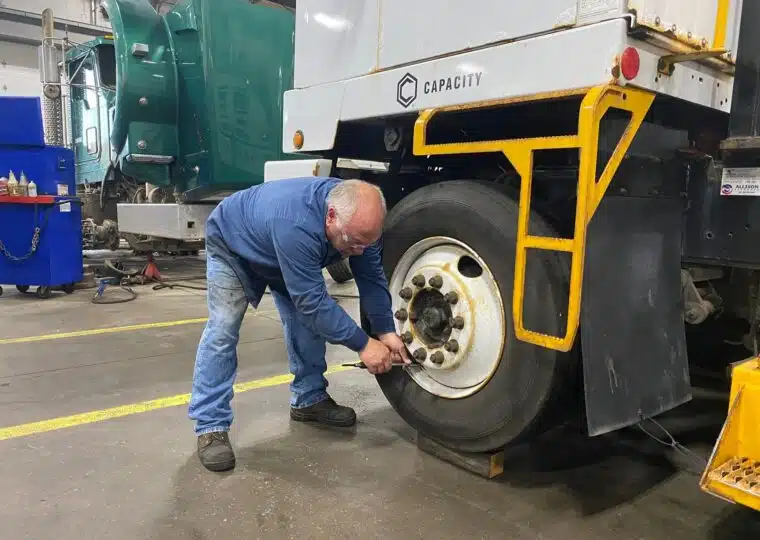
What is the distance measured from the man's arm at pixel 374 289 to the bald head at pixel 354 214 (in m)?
0.21

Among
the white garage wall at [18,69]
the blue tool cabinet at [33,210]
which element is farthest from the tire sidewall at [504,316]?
the white garage wall at [18,69]

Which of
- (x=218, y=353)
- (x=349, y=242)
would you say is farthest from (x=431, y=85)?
(x=218, y=353)

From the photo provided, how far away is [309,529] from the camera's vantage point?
204 centimetres

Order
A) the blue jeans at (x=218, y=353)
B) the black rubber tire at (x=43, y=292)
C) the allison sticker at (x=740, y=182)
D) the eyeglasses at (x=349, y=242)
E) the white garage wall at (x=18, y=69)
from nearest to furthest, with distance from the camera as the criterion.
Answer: the allison sticker at (x=740, y=182)
the eyeglasses at (x=349, y=242)
the blue jeans at (x=218, y=353)
the black rubber tire at (x=43, y=292)
the white garage wall at (x=18, y=69)

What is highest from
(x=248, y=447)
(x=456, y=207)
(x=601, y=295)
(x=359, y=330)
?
(x=456, y=207)

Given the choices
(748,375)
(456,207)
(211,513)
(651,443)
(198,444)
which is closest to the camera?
(748,375)

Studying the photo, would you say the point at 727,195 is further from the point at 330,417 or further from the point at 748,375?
the point at 330,417

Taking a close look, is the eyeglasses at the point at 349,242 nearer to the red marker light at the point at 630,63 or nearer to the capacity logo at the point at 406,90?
the capacity logo at the point at 406,90

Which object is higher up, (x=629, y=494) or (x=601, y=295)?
(x=601, y=295)

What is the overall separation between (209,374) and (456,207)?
127 centimetres

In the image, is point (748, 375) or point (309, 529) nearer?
point (748, 375)

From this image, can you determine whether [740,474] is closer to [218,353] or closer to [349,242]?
[349,242]

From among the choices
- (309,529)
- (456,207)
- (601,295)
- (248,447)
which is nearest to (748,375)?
(601,295)

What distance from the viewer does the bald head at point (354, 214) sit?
7.35 ft
